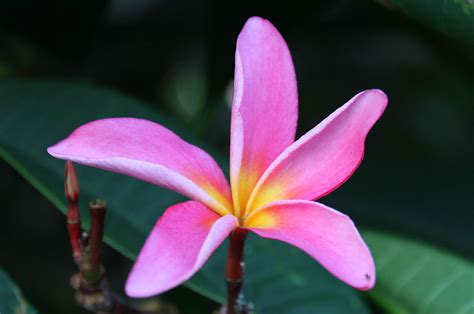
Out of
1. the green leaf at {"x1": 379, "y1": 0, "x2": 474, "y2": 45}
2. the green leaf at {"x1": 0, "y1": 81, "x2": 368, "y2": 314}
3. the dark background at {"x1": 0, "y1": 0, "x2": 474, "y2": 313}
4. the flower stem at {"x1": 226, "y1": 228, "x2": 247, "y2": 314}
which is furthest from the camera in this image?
the dark background at {"x1": 0, "y1": 0, "x2": 474, "y2": 313}

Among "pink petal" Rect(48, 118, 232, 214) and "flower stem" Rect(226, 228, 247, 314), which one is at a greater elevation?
"pink petal" Rect(48, 118, 232, 214)

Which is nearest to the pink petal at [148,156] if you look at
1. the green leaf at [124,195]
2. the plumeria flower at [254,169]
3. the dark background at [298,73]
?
the plumeria flower at [254,169]

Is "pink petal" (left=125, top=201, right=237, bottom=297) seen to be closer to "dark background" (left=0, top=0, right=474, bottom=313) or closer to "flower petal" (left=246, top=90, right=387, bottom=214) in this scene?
"flower petal" (left=246, top=90, right=387, bottom=214)

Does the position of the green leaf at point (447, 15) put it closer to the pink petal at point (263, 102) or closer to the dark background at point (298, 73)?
the pink petal at point (263, 102)

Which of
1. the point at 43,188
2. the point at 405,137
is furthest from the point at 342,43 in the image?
the point at 43,188

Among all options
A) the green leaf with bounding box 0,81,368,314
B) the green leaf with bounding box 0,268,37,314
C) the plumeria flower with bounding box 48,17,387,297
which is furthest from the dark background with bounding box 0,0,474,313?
the plumeria flower with bounding box 48,17,387,297

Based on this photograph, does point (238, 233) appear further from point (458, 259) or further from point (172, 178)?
point (458, 259)

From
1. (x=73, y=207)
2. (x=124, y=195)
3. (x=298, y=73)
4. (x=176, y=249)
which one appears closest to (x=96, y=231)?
(x=73, y=207)
